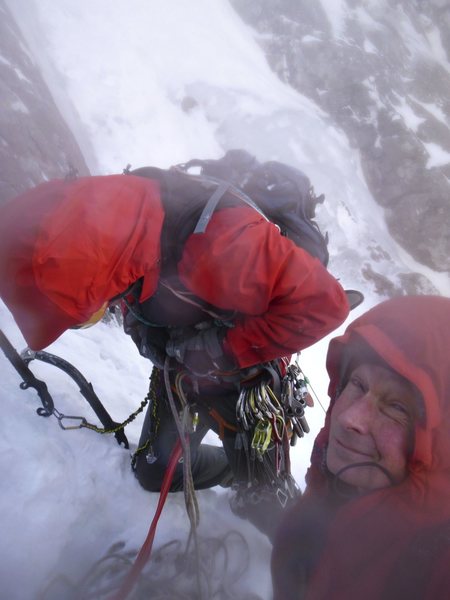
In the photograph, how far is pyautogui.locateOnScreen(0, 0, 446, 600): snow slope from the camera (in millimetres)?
1868

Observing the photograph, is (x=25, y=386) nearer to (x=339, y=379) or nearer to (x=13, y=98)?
(x=339, y=379)

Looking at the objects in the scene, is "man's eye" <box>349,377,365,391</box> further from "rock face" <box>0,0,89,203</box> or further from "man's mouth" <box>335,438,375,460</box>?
"rock face" <box>0,0,89,203</box>

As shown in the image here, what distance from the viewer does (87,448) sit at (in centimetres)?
220

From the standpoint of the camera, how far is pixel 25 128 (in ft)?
18.4

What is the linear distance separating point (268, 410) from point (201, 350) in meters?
0.47

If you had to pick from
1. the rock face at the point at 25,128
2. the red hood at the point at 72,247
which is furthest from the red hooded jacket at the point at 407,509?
the rock face at the point at 25,128

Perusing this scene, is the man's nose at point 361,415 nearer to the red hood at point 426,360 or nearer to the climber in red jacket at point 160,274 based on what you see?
the red hood at point 426,360

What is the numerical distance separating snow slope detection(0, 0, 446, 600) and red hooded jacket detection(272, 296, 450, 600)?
1124mm

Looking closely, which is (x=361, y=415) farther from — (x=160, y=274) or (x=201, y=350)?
(x=160, y=274)

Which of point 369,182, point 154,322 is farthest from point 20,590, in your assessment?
point 369,182

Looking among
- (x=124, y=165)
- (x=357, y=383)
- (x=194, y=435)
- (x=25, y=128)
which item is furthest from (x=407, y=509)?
(x=124, y=165)

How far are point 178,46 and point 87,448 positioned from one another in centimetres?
1590

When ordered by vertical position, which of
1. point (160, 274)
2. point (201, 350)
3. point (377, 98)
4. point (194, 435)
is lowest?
point (194, 435)

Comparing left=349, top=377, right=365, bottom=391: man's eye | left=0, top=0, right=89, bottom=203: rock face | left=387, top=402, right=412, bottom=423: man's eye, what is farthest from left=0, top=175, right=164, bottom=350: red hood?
left=0, top=0, right=89, bottom=203: rock face
